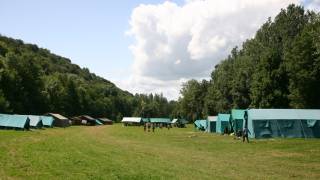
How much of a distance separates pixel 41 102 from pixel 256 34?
229ft

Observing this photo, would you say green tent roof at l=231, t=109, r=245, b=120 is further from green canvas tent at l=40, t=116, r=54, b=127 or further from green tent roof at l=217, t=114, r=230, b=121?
green canvas tent at l=40, t=116, r=54, b=127

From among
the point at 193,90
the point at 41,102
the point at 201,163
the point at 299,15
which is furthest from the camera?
the point at 193,90

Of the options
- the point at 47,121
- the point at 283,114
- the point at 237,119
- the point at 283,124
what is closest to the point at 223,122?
the point at 237,119

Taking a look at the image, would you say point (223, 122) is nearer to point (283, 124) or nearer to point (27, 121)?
point (283, 124)

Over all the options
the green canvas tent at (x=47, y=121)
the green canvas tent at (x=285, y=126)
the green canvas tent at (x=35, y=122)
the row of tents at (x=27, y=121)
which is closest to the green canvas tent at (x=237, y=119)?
the green canvas tent at (x=285, y=126)

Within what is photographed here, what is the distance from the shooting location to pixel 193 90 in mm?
174375

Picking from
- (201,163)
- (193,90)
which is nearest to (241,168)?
(201,163)

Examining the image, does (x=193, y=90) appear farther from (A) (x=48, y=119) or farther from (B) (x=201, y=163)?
(B) (x=201, y=163)

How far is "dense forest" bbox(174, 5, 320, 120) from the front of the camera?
78188 mm

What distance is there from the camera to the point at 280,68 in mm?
87062

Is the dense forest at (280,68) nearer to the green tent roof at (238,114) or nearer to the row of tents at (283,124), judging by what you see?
the row of tents at (283,124)

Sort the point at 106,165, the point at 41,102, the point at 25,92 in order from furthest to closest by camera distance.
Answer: the point at 41,102, the point at 25,92, the point at 106,165

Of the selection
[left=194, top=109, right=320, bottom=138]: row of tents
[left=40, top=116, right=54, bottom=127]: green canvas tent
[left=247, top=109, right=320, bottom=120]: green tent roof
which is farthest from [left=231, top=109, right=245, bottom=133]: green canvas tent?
[left=40, top=116, right=54, bottom=127]: green canvas tent

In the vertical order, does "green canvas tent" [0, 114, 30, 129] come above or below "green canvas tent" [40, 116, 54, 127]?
below
